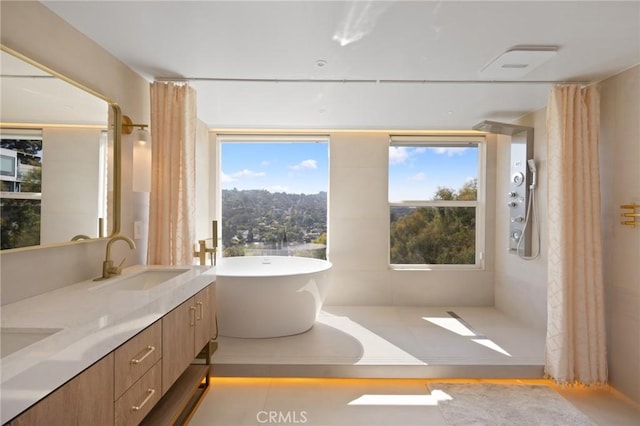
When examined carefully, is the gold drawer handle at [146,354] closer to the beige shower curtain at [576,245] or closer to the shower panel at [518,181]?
the beige shower curtain at [576,245]

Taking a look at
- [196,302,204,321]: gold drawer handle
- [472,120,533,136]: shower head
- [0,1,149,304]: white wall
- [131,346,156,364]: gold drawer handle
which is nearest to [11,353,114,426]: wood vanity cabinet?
[131,346,156,364]: gold drawer handle

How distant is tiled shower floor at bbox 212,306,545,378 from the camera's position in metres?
2.62

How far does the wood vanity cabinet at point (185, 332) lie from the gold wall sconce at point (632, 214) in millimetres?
2994

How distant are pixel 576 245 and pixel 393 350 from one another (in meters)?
1.63

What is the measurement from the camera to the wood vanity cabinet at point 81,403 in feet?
3.19

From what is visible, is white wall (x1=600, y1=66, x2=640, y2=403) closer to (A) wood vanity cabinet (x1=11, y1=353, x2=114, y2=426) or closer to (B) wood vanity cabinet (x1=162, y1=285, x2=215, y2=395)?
(B) wood vanity cabinet (x1=162, y1=285, x2=215, y2=395)

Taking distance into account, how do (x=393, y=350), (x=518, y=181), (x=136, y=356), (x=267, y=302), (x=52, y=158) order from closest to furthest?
(x=136, y=356), (x=52, y=158), (x=393, y=350), (x=267, y=302), (x=518, y=181)

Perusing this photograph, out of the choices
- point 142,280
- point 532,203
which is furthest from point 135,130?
point 532,203

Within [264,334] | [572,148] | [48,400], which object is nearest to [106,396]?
[48,400]

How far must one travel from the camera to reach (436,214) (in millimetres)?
4426

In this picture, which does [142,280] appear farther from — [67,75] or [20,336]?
[67,75]

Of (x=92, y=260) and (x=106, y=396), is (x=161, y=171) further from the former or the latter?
(x=106, y=396)

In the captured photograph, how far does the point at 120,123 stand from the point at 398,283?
11.4 ft

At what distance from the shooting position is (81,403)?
1138 mm
